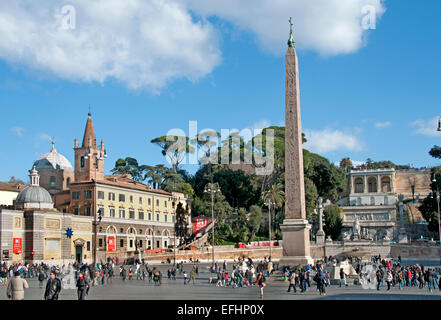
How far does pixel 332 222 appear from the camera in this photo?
76.1m

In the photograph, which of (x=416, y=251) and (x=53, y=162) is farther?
(x=53, y=162)

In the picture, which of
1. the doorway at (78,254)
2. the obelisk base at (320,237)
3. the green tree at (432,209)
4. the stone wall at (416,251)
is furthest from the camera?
the green tree at (432,209)

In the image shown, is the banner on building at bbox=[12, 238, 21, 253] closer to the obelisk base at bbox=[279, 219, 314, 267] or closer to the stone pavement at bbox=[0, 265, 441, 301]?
the stone pavement at bbox=[0, 265, 441, 301]

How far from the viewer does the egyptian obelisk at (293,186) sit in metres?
28.6

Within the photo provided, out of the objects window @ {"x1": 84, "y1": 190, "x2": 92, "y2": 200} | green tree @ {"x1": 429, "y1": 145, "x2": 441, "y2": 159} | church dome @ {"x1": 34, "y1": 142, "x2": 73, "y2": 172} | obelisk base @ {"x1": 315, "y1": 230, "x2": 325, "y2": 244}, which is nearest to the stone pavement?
window @ {"x1": 84, "y1": 190, "x2": 92, "y2": 200}

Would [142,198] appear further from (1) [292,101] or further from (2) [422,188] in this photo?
(2) [422,188]

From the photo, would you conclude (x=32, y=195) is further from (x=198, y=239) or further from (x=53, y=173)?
(x=198, y=239)

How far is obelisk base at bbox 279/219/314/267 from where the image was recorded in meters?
28.4

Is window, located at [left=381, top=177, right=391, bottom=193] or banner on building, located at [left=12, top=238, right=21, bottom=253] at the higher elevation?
window, located at [left=381, top=177, right=391, bottom=193]

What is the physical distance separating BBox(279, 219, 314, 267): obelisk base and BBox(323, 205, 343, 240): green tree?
48.0m

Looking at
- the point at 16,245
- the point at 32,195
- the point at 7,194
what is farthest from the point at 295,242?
the point at 7,194

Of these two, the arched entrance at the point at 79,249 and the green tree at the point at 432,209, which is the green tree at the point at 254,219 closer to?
the green tree at the point at 432,209

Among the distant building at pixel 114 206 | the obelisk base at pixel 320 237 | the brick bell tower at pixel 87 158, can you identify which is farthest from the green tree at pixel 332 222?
the brick bell tower at pixel 87 158

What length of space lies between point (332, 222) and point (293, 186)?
49204 millimetres
